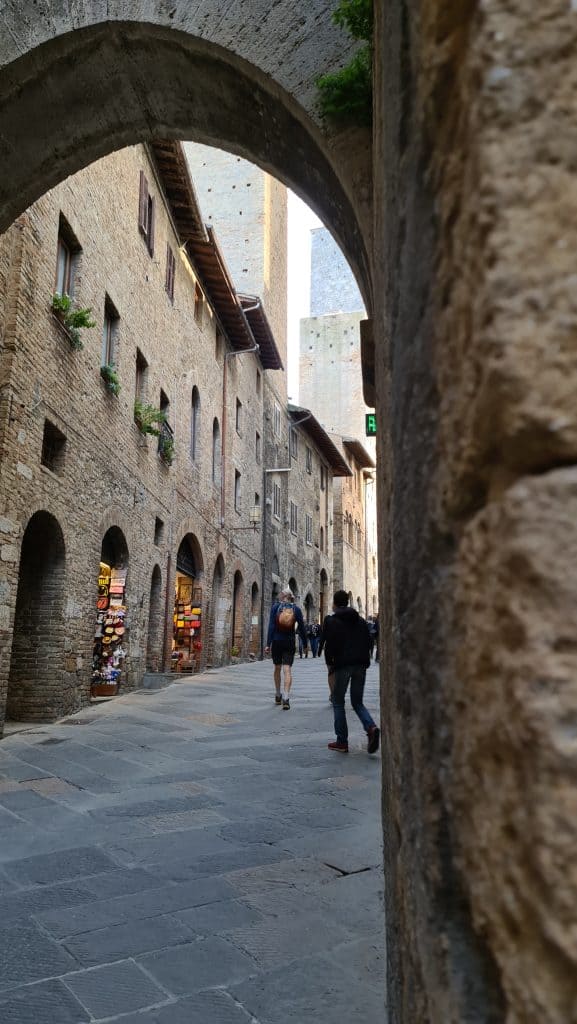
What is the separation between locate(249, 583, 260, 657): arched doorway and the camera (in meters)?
22.0

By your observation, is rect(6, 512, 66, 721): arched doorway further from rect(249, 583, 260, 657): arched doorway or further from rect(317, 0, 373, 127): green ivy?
rect(249, 583, 260, 657): arched doorway

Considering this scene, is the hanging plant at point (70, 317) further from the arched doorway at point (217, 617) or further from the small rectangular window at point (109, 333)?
the arched doorway at point (217, 617)

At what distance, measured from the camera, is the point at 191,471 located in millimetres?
16609

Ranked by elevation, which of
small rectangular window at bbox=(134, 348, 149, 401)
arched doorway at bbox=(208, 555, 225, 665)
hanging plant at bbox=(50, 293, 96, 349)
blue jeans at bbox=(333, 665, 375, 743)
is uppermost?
small rectangular window at bbox=(134, 348, 149, 401)

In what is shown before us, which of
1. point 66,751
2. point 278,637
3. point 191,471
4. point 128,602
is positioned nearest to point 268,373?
point 191,471

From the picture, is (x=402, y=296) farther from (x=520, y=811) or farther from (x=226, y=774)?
(x=226, y=774)

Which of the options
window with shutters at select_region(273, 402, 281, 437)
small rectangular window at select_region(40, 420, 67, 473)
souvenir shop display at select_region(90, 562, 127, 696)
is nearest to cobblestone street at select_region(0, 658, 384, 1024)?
small rectangular window at select_region(40, 420, 67, 473)

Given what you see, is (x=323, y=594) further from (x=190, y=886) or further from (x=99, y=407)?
(x=190, y=886)

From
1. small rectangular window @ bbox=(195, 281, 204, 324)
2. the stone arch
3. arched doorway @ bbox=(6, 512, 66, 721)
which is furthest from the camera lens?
small rectangular window @ bbox=(195, 281, 204, 324)

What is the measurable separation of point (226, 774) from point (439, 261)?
5261 millimetres

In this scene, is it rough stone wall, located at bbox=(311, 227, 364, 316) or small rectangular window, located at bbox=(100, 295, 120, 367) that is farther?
rough stone wall, located at bbox=(311, 227, 364, 316)

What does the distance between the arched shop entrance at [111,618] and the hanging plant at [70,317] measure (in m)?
3.10

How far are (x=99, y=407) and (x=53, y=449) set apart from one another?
1.54 metres

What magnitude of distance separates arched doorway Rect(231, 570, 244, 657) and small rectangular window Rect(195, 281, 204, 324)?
22.9ft
